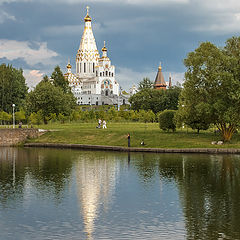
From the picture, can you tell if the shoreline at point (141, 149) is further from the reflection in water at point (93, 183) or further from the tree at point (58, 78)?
the tree at point (58, 78)

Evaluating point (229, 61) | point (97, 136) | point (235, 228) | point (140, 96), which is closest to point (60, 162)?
point (97, 136)

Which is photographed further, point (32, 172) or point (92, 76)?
point (92, 76)

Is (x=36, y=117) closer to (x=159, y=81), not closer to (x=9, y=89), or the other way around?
(x=9, y=89)

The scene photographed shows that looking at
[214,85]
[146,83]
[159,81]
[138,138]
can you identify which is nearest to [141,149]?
[138,138]

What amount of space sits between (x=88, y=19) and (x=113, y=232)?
6943 inches

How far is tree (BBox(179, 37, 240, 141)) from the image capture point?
4159 centimetres

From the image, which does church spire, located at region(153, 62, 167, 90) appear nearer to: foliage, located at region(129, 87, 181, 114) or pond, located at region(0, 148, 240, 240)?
foliage, located at region(129, 87, 181, 114)

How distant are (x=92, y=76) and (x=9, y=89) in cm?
10522

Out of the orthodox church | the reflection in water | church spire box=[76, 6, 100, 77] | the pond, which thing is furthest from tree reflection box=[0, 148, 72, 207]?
church spire box=[76, 6, 100, 77]

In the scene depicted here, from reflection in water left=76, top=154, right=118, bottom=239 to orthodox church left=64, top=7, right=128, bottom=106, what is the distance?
149437 millimetres

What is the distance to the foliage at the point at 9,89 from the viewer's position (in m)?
94.2

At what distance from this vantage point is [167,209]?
20.4m

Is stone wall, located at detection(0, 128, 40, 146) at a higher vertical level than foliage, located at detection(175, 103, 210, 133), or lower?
lower

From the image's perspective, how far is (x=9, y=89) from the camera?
9462 cm
